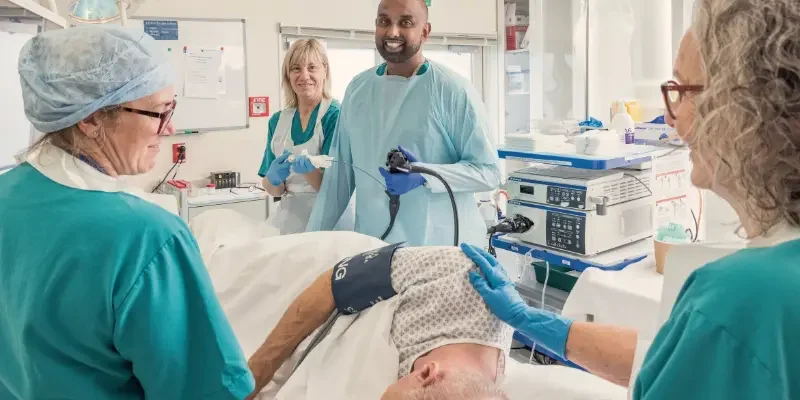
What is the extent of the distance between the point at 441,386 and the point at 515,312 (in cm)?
27

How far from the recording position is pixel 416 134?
233 cm

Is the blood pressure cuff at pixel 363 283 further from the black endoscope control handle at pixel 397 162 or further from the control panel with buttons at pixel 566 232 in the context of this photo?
the control panel with buttons at pixel 566 232

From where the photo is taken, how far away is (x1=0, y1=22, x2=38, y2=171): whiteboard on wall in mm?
2174

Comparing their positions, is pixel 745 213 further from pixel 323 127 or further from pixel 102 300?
pixel 323 127

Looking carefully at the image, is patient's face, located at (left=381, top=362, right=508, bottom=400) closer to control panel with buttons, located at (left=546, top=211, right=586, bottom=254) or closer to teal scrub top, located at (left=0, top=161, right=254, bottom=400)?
teal scrub top, located at (left=0, top=161, right=254, bottom=400)

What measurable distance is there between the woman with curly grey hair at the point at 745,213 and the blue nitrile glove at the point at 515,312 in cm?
81

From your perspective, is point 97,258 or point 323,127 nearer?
point 97,258

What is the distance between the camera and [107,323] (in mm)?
953

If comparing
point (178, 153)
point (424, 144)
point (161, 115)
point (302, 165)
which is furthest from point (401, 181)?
point (178, 153)

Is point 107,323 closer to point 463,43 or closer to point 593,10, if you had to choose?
point 593,10

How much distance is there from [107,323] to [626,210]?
70.4 inches

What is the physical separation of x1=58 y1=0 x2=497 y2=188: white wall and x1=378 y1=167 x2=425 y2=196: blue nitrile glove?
2.19 m

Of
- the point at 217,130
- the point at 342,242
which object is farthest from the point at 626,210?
the point at 217,130

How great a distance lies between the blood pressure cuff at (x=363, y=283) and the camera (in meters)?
1.61
